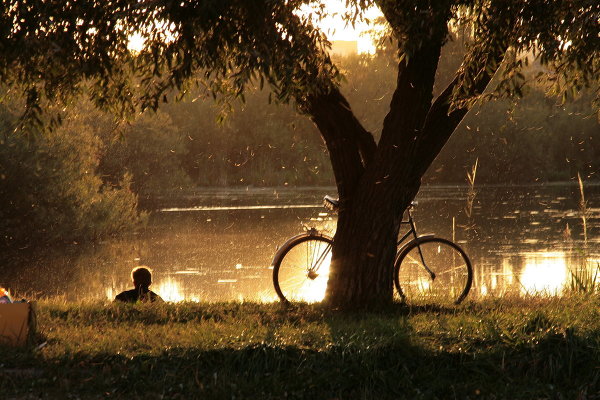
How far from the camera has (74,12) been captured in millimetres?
7719

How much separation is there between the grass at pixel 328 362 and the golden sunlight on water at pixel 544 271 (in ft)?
23.8

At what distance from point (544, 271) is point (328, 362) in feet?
36.5

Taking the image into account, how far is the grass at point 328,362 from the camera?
6125 mm

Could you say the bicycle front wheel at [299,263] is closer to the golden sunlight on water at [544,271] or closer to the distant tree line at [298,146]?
the golden sunlight on water at [544,271]

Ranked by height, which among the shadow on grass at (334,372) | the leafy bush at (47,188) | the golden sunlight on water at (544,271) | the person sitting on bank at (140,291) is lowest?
the golden sunlight on water at (544,271)

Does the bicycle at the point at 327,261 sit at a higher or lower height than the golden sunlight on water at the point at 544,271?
higher

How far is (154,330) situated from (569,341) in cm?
346

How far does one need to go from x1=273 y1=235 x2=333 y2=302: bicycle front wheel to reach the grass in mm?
2180

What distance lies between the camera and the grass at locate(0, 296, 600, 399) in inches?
241

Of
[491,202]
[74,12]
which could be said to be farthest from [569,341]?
[491,202]

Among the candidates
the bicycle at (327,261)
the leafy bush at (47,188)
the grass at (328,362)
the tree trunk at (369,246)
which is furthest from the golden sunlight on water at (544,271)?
the leafy bush at (47,188)

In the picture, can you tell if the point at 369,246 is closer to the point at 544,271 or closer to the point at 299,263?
the point at 299,263

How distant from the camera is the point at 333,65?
28.6 ft

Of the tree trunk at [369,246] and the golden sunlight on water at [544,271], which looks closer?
the tree trunk at [369,246]
